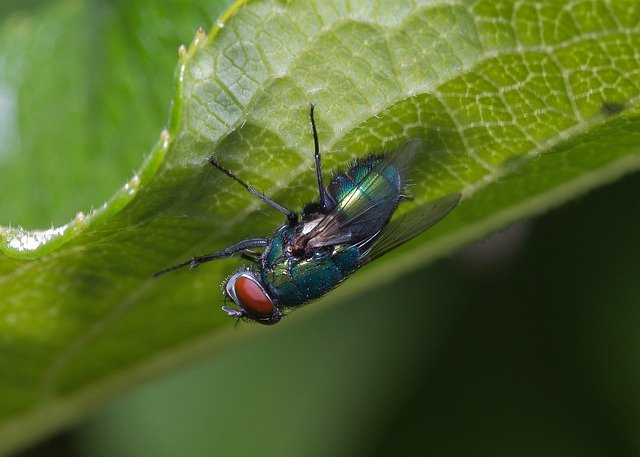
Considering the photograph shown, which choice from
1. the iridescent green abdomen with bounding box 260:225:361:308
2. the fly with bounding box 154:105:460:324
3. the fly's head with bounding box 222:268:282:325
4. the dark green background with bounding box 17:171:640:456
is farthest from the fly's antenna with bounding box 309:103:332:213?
the dark green background with bounding box 17:171:640:456

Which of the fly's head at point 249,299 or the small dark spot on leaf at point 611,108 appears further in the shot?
the fly's head at point 249,299

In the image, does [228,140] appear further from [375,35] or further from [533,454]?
[533,454]

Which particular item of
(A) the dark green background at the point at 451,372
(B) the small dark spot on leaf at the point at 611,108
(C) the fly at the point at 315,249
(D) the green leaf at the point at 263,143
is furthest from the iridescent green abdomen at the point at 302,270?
(B) the small dark spot on leaf at the point at 611,108

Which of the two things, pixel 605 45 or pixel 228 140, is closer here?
pixel 605 45

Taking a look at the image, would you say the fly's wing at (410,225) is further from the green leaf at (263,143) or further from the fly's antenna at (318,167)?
the fly's antenna at (318,167)

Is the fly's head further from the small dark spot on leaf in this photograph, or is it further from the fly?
the small dark spot on leaf

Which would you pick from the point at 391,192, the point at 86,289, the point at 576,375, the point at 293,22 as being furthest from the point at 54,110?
the point at 576,375

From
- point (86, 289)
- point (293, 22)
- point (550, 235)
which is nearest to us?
point (293, 22)
